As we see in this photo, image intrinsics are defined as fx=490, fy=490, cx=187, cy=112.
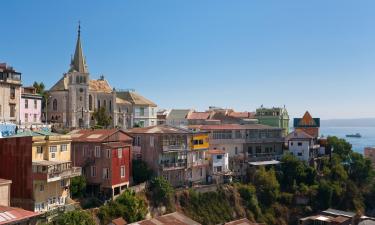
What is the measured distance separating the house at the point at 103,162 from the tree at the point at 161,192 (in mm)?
3278

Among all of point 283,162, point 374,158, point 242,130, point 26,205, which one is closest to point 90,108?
point 242,130

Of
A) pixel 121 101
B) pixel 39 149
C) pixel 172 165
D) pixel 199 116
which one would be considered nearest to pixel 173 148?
pixel 172 165

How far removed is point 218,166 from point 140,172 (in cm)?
1406

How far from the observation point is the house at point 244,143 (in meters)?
68.8

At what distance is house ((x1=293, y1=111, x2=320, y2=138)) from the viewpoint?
85812 millimetres

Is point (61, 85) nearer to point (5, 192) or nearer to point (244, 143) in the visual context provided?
point (244, 143)

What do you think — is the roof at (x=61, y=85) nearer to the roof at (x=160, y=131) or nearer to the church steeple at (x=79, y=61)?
the church steeple at (x=79, y=61)

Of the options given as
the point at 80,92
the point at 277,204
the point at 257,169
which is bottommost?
the point at 277,204

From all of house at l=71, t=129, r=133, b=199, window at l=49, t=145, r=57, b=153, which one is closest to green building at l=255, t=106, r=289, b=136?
house at l=71, t=129, r=133, b=199

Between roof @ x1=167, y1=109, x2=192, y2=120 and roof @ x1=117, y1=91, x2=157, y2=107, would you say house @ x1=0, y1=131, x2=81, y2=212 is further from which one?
roof @ x1=167, y1=109, x2=192, y2=120

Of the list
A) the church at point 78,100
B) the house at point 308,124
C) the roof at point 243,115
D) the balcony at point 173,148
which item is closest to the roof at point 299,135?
the house at point 308,124

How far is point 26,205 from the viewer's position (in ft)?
129

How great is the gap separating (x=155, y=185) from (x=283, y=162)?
25.2m

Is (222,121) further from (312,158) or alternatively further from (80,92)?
(80,92)
